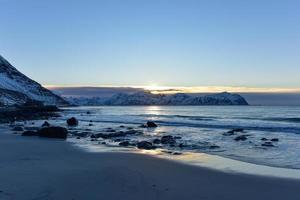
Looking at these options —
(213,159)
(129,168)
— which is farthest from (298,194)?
(213,159)

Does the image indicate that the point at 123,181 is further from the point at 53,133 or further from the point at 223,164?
the point at 53,133

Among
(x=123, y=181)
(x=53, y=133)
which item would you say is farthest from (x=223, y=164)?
(x=53, y=133)

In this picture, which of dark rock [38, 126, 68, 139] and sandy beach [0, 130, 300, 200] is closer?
sandy beach [0, 130, 300, 200]

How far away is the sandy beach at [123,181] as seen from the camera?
44.8ft

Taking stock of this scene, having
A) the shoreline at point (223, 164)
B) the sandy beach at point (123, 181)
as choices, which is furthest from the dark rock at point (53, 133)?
the sandy beach at point (123, 181)

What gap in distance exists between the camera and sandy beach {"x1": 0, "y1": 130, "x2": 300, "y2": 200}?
537 inches

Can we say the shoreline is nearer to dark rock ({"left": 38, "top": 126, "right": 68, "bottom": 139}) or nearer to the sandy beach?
the sandy beach

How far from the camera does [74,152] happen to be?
25.2m

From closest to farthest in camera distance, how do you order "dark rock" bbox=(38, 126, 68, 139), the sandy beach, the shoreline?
the sandy beach → the shoreline → "dark rock" bbox=(38, 126, 68, 139)

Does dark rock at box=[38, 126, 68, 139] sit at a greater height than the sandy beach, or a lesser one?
lesser

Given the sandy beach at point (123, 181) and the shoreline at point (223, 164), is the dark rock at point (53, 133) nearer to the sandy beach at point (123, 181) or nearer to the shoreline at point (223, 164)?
the shoreline at point (223, 164)

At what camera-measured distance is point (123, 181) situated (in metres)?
15.7

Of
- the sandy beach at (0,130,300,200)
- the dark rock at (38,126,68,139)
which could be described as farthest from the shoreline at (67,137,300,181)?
the dark rock at (38,126,68,139)

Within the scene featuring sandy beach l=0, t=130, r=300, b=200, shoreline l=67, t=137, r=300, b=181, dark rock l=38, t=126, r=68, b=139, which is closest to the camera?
sandy beach l=0, t=130, r=300, b=200
